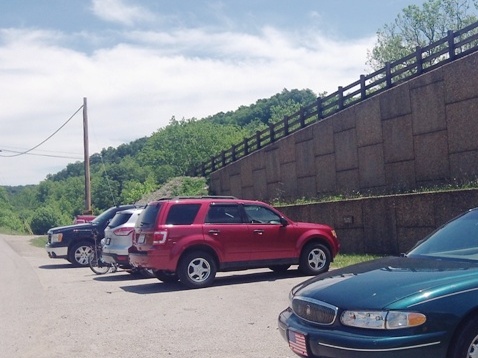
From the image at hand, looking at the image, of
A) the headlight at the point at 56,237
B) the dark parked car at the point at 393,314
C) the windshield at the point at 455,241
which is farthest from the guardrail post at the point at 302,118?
the dark parked car at the point at 393,314

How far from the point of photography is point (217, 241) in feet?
44.2

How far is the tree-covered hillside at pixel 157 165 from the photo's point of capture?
6650 centimetres

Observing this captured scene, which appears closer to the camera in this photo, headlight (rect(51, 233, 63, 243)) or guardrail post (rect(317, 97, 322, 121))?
headlight (rect(51, 233, 63, 243))

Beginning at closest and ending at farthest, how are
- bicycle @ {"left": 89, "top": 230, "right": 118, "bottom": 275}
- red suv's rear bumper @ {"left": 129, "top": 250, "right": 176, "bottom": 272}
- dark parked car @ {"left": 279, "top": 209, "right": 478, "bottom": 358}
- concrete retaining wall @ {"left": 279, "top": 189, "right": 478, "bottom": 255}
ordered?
1. dark parked car @ {"left": 279, "top": 209, "right": 478, "bottom": 358}
2. red suv's rear bumper @ {"left": 129, "top": 250, "right": 176, "bottom": 272}
3. concrete retaining wall @ {"left": 279, "top": 189, "right": 478, "bottom": 255}
4. bicycle @ {"left": 89, "top": 230, "right": 118, "bottom": 275}

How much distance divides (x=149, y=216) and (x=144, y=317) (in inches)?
141

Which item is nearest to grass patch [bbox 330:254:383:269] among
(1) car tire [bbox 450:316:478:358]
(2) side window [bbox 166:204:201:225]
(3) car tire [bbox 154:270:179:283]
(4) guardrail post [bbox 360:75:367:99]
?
(3) car tire [bbox 154:270:179:283]

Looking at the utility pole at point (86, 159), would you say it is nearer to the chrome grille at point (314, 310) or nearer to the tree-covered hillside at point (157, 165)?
the tree-covered hillside at point (157, 165)

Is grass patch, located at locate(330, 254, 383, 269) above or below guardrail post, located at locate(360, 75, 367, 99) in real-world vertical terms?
below

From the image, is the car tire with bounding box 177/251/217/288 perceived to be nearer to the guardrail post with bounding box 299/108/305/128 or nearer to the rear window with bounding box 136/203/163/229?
the rear window with bounding box 136/203/163/229

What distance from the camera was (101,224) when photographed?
65.4ft

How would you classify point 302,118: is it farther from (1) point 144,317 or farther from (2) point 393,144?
(1) point 144,317

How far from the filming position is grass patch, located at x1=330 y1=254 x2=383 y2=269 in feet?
51.3

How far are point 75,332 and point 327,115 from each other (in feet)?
54.1

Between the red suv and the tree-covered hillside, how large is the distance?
21797 mm
